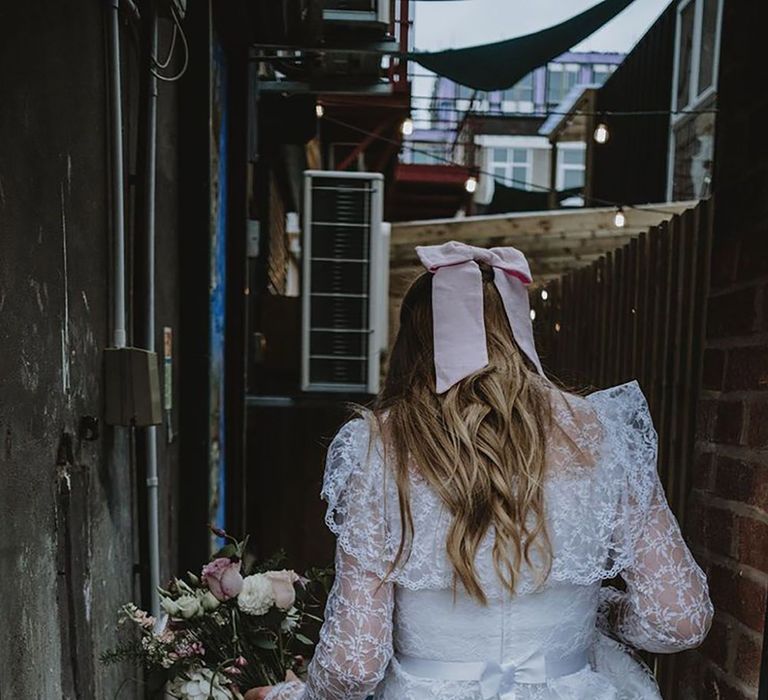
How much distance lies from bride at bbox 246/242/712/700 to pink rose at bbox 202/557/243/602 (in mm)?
221

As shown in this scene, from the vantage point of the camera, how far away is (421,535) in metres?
1.55

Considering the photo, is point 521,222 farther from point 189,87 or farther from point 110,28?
point 110,28

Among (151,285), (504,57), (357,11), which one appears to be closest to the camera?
(151,285)

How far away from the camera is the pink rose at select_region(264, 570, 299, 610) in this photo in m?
1.70

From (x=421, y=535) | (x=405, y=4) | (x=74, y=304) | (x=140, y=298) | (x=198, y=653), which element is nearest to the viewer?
(x=421, y=535)

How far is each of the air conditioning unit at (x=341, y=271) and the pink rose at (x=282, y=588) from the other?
143 inches

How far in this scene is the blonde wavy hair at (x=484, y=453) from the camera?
4.99ft

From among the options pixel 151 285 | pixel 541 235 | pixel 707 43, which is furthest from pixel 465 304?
pixel 707 43

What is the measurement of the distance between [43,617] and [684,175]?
9.62 meters

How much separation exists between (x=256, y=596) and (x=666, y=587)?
32.8 inches

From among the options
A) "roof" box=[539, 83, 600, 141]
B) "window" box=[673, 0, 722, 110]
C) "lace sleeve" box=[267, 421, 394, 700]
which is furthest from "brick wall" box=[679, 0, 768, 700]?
"roof" box=[539, 83, 600, 141]

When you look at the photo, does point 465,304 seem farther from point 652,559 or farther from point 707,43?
point 707,43

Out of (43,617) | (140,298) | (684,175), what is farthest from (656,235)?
(684,175)

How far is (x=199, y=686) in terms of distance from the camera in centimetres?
163
